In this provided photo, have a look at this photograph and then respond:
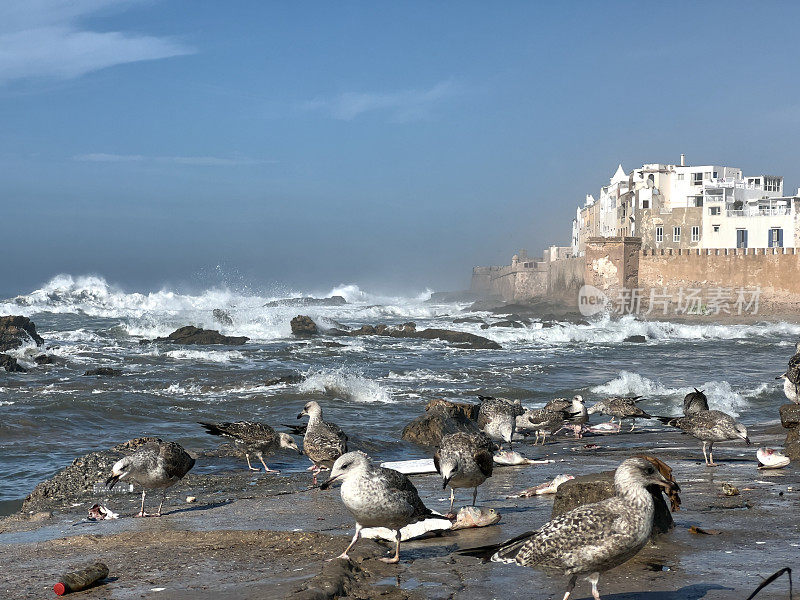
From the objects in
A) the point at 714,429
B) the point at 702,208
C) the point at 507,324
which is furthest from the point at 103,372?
the point at 702,208

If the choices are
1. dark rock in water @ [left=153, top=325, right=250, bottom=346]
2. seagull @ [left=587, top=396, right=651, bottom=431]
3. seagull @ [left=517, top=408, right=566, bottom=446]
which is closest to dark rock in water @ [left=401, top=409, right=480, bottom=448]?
seagull @ [left=517, top=408, right=566, bottom=446]

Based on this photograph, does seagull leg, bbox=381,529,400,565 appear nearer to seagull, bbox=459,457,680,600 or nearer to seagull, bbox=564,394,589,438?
seagull, bbox=459,457,680,600

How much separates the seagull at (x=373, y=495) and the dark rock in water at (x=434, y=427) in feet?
21.3

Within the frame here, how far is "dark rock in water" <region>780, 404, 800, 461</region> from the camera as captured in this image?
906cm

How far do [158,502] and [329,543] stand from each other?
10.7 feet

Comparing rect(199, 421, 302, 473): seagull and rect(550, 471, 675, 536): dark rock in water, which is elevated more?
rect(550, 471, 675, 536): dark rock in water

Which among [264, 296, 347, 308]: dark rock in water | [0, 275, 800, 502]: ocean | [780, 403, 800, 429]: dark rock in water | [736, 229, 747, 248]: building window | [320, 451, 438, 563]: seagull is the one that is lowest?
[0, 275, 800, 502]: ocean

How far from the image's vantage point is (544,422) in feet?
40.2

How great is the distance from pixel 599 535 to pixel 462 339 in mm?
31968

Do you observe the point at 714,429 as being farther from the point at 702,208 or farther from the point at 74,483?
the point at 702,208

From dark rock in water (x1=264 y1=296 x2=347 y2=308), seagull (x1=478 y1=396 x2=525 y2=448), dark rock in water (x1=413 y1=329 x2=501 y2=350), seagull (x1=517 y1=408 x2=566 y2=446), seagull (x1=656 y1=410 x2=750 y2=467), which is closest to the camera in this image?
seagull (x1=656 y1=410 x2=750 y2=467)

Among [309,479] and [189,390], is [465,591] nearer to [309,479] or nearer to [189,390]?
[309,479]

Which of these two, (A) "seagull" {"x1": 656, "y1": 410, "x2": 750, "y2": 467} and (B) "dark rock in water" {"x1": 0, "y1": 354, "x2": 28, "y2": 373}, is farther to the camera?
(B) "dark rock in water" {"x1": 0, "y1": 354, "x2": 28, "y2": 373}

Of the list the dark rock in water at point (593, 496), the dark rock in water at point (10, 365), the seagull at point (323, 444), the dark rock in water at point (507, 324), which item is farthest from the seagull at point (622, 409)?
the dark rock in water at point (507, 324)
